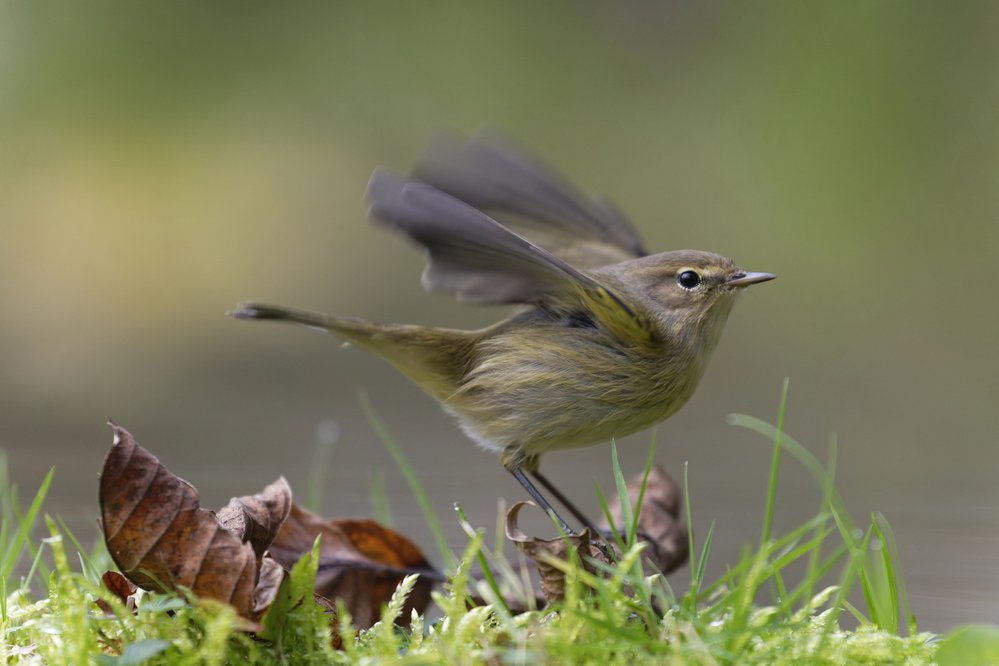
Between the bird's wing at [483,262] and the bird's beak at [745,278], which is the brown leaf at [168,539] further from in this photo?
the bird's beak at [745,278]

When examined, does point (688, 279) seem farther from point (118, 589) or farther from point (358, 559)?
point (118, 589)

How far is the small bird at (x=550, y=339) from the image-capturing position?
360 centimetres

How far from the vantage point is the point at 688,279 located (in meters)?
3.96

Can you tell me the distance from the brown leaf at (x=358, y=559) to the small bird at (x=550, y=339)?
1.84ft

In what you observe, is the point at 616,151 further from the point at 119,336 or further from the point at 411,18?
the point at 119,336

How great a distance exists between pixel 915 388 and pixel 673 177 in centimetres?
485

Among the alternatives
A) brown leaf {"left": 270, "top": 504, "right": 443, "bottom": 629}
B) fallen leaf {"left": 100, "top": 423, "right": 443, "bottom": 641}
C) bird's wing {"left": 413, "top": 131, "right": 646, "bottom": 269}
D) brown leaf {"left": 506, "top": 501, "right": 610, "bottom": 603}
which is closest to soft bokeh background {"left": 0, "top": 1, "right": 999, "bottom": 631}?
bird's wing {"left": 413, "top": 131, "right": 646, "bottom": 269}

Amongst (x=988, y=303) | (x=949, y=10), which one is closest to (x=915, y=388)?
(x=988, y=303)

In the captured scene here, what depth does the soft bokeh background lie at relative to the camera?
10438 millimetres

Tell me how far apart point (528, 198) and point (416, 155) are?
9.30 metres

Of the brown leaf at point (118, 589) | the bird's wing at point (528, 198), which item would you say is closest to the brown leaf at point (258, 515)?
the brown leaf at point (118, 589)

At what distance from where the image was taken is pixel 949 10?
544 inches

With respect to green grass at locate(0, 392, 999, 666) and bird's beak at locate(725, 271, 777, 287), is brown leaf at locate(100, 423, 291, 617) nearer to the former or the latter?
green grass at locate(0, 392, 999, 666)

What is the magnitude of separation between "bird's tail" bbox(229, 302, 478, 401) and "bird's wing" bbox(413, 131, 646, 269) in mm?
534
